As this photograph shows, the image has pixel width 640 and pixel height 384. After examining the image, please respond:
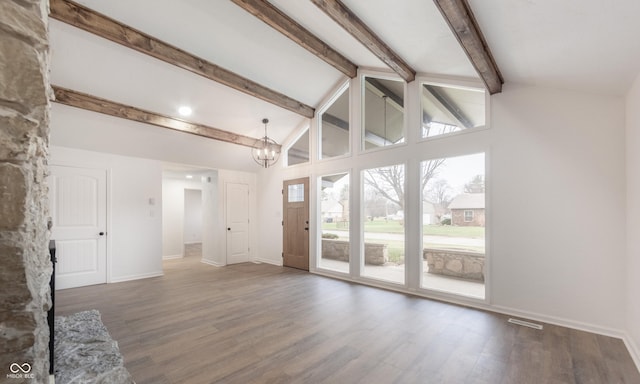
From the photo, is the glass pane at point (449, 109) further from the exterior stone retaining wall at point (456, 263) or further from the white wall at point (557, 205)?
the exterior stone retaining wall at point (456, 263)

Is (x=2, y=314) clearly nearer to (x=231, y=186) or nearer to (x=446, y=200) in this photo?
(x=446, y=200)

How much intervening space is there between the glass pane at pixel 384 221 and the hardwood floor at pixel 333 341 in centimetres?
138

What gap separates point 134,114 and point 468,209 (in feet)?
18.5

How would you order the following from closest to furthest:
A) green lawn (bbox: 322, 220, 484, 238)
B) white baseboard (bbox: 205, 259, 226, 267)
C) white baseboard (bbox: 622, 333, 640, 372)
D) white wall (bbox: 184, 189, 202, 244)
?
white baseboard (bbox: 622, 333, 640, 372), green lawn (bbox: 322, 220, 484, 238), white baseboard (bbox: 205, 259, 226, 267), white wall (bbox: 184, 189, 202, 244)

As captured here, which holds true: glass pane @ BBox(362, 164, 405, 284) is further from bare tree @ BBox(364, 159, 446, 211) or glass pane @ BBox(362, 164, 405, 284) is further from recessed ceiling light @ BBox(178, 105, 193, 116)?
recessed ceiling light @ BBox(178, 105, 193, 116)

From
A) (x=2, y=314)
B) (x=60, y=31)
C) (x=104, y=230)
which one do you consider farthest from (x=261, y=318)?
(x=60, y=31)

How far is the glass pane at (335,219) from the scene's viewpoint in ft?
19.8

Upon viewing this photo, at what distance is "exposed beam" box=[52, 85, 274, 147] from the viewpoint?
4.06 meters

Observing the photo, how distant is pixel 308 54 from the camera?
4516 millimetres

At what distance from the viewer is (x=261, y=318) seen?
11.3 feet

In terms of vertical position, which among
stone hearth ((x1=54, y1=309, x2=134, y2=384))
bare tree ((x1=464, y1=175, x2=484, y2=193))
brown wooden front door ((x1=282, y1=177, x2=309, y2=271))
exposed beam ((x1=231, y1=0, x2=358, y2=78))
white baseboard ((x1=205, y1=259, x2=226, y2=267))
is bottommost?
white baseboard ((x1=205, y1=259, x2=226, y2=267))

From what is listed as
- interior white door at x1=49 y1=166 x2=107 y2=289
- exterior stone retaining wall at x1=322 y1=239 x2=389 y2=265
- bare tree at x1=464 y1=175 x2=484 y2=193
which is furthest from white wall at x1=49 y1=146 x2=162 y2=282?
bare tree at x1=464 y1=175 x2=484 y2=193

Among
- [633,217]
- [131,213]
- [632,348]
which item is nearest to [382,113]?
[633,217]

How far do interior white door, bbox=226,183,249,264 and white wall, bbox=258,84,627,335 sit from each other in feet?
17.3
